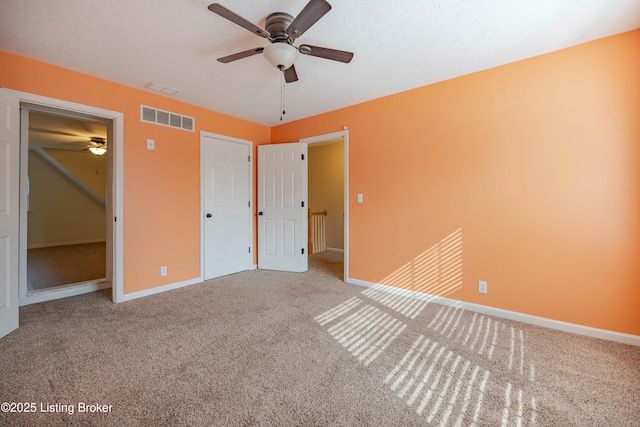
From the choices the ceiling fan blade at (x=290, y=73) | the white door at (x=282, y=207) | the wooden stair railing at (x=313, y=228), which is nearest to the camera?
the ceiling fan blade at (x=290, y=73)

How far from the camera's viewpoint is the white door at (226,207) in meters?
3.80

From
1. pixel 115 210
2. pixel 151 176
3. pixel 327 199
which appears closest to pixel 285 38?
pixel 151 176

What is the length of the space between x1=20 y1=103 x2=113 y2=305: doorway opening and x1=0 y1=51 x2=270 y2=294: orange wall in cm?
89

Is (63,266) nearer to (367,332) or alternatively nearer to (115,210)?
A: (115,210)

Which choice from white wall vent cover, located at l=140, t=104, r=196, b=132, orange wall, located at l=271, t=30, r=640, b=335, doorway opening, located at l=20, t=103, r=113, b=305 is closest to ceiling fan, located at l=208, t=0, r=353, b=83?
orange wall, located at l=271, t=30, r=640, b=335

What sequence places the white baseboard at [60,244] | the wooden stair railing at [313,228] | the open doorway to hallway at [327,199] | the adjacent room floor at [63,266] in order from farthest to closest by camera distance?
the white baseboard at [60,244], the open doorway to hallway at [327,199], the wooden stair railing at [313,228], the adjacent room floor at [63,266]

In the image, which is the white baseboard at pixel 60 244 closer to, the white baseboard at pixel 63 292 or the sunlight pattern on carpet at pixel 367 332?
the white baseboard at pixel 63 292

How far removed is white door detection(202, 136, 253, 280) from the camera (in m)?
3.80

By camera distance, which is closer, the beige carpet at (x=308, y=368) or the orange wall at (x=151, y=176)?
the beige carpet at (x=308, y=368)

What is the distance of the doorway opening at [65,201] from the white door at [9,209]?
4.10 ft

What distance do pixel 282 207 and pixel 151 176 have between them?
1.85 m

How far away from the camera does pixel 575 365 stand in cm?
182

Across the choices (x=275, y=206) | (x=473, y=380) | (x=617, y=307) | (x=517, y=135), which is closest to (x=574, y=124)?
(x=517, y=135)

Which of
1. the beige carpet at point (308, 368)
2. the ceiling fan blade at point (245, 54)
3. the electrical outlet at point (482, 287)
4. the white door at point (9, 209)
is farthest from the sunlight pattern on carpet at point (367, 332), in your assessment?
the white door at point (9, 209)
